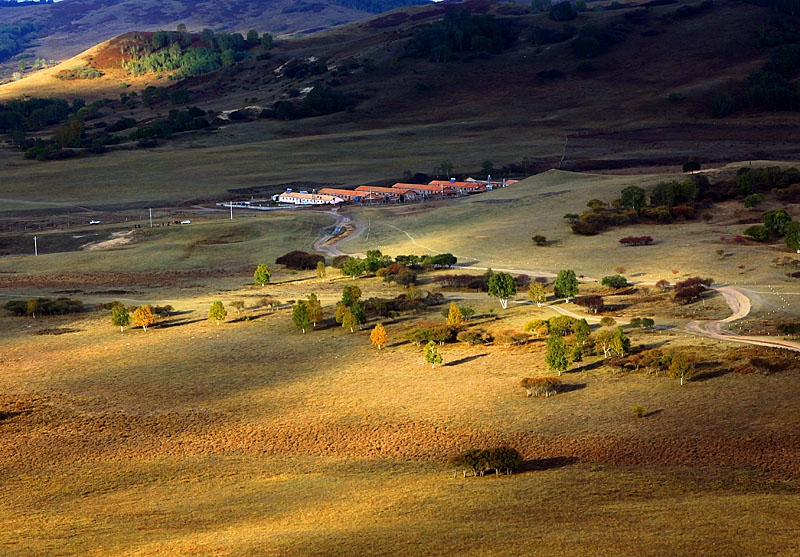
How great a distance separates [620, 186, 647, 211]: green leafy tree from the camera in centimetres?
10138

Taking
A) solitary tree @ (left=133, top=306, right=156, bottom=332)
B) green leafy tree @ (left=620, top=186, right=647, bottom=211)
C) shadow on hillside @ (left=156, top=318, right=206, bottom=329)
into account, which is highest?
green leafy tree @ (left=620, top=186, right=647, bottom=211)

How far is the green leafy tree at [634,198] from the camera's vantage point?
10138 cm

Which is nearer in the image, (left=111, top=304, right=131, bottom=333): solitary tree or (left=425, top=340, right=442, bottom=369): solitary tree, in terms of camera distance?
(left=425, top=340, right=442, bottom=369): solitary tree

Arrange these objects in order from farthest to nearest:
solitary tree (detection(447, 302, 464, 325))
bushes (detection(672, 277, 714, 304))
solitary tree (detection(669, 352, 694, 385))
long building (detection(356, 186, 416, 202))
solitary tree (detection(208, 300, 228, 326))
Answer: long building (detection(356, 186, 416, 202)) < bushes (detection(672, 277, 714, 304)) < solitary tree (detection(208, 300, 228, 326)) < solitary tree (detection(447, 302, 464, 325)) < solitary tree (detection(669, 352, 694, 385))

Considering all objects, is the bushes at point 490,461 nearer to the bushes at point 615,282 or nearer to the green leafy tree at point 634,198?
the bushes at point 615,282

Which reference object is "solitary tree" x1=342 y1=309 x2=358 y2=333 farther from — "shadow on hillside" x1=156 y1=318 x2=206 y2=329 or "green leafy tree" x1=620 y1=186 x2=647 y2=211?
"green leafy tree" x1=620 y1=186 x2=647 y2=211

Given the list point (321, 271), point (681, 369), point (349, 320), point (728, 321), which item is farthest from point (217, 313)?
point (728, 321)

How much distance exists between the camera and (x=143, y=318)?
6225 cm

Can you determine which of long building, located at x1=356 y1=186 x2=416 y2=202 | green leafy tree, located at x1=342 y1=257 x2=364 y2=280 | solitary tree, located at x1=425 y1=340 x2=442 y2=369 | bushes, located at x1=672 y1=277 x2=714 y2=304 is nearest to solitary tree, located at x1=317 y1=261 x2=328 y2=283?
green leafy tree, located at x1=342 y1=257 x2=364 y2=280

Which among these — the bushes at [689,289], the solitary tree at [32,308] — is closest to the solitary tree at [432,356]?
the bushes at [689,289]

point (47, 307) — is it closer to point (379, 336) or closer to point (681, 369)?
point (379, 336)

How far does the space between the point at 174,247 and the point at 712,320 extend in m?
63.8

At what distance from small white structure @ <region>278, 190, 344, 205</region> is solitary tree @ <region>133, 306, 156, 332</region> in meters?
74.4

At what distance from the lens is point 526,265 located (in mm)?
82688
